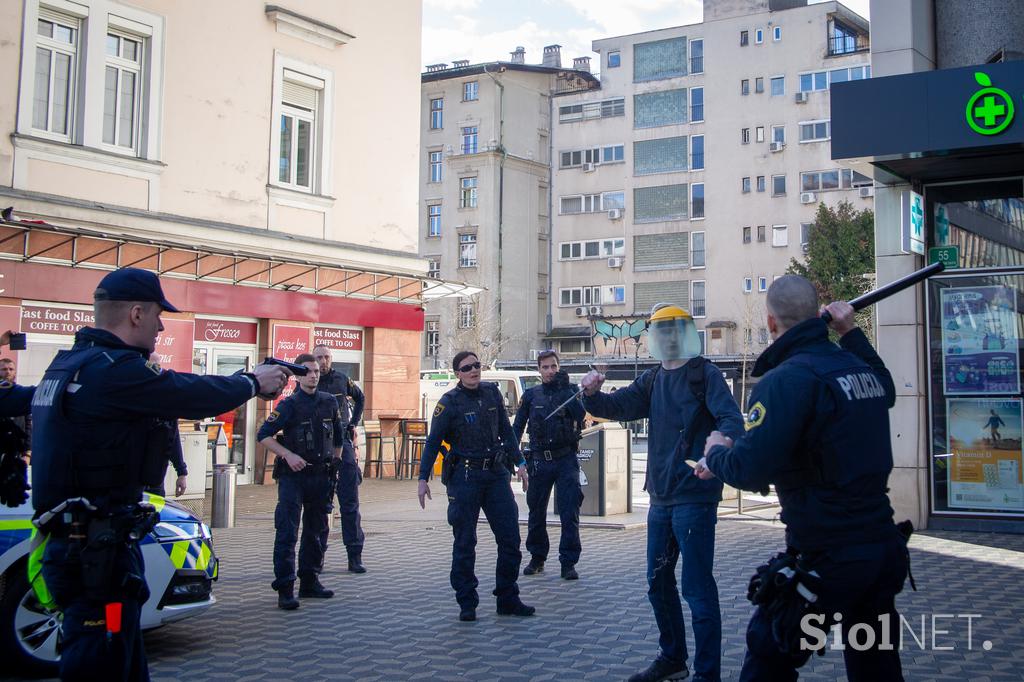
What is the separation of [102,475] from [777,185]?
161 ft

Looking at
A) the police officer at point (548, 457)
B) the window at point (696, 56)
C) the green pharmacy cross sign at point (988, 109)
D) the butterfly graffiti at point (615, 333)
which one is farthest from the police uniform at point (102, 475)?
the window at point (696, 56)

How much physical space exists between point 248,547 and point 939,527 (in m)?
8.46

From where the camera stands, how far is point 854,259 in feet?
145

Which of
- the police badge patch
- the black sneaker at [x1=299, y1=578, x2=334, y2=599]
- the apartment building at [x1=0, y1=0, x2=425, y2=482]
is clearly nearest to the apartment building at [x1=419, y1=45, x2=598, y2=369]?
the apartment building at [x1=0, y1=0, x2=425, y2=482]

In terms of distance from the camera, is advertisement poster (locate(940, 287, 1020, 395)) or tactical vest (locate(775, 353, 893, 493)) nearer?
tactical vest (locate(775, 353, 893, 493))

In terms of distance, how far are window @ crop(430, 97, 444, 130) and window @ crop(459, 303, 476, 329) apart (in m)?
11.0

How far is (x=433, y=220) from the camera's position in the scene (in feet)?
192

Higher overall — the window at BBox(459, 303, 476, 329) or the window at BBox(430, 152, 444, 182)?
the window at BBox(430, 152, 444, 182)

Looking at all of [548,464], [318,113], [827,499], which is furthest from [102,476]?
[318,113]

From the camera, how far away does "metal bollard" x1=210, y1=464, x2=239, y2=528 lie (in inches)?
540

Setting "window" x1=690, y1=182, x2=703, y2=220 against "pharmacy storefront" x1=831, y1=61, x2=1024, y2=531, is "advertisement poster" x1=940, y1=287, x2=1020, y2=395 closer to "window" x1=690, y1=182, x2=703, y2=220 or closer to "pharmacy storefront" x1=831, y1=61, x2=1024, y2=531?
"pharmacy storefront" x1=831, y1=61, x2=1024, y2=531

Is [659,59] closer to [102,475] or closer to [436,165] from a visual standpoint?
[436,165]

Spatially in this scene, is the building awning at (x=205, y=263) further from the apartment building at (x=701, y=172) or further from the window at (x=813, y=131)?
the window at (x=813, y=131)

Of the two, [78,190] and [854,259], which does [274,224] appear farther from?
[854,259]
